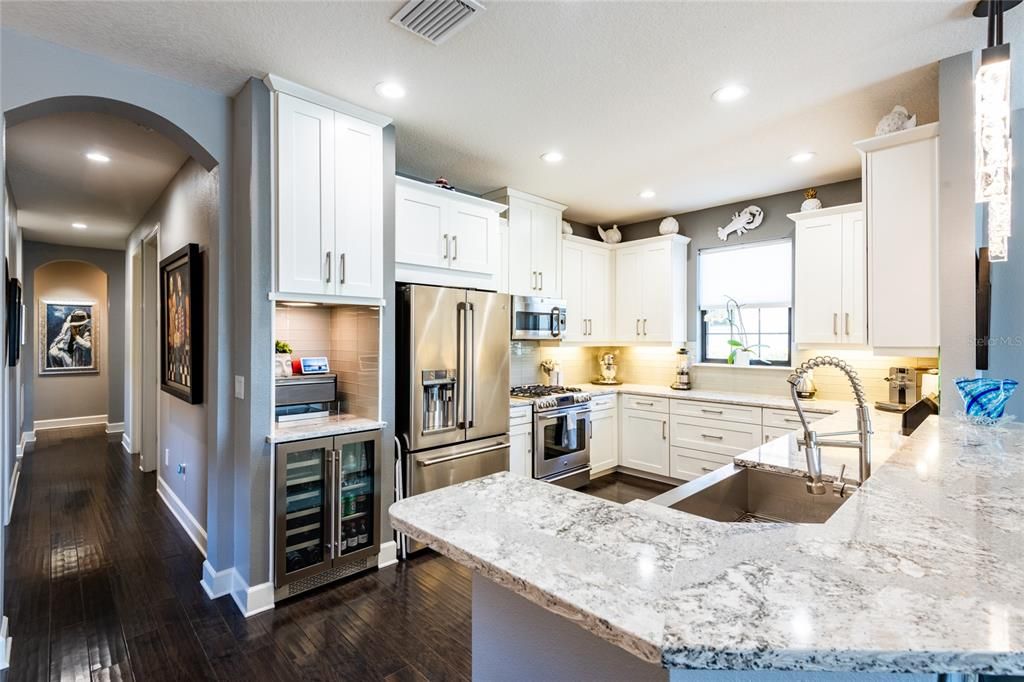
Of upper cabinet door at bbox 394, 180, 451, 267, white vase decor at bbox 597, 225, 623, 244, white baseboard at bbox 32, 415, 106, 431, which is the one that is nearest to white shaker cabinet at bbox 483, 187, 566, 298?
white vase decor at bbox 597, 225, 623, 244

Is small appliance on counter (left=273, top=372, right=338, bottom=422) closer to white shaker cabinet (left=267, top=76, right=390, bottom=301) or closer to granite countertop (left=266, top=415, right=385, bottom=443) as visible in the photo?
granite countertop (left=266, top=415, right=385, bottom=443)

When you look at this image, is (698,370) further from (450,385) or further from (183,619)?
(183,619)

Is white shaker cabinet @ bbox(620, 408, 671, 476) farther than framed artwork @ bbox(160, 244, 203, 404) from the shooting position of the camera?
Yes

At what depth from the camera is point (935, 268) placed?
248 cm

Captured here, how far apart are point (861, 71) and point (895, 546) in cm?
258

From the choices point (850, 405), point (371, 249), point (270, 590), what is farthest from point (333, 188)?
point (850, 405)

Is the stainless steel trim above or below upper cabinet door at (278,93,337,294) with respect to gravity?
below

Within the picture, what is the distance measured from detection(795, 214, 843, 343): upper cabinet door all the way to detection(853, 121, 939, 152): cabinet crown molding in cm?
121

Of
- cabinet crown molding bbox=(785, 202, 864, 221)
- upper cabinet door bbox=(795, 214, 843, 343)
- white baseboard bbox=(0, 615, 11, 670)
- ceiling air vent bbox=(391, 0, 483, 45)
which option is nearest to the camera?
ceiling air vent bbox=(391, 0, 483, 45)

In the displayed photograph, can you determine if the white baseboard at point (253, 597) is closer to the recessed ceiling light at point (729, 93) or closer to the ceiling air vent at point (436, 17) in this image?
the ceiling air vent at point (436, 17)

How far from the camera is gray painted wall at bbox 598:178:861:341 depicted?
420 cm

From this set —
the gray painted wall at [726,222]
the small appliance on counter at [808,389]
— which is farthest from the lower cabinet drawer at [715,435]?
the gray painted wall at [726,222]

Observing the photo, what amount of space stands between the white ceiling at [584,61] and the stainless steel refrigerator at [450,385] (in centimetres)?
113

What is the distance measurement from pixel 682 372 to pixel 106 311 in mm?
8460
